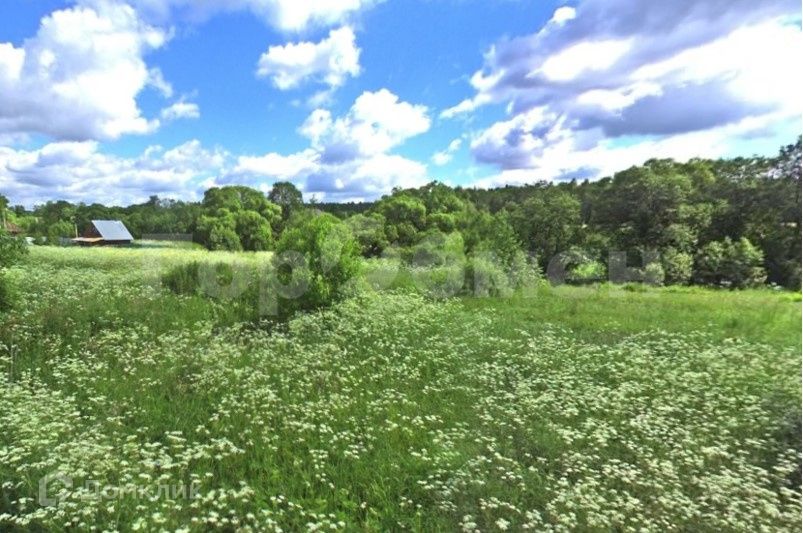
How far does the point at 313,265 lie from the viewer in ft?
48.0

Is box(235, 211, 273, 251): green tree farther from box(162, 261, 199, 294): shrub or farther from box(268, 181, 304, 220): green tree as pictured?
box(162, 261, 199, 294): shrub

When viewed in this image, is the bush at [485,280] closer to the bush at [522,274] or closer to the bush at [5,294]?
the bush at [522,274]

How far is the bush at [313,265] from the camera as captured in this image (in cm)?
1411

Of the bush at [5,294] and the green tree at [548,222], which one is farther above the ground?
the green tree at [548,222]

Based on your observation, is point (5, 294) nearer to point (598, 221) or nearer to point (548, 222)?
point (598, 221)

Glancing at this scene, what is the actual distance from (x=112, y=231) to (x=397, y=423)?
54348 mm

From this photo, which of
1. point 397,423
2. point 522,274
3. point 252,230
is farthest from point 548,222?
point 397,423

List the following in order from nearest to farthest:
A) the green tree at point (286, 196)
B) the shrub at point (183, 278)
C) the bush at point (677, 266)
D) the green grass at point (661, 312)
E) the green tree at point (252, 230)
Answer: the green grass at point (661, 312) → the bush at point (677, 266) → the shrub at point (183, 278) → the green tree at point (252, 230) → the green tree at point (286, 196)

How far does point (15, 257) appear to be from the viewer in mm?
9531

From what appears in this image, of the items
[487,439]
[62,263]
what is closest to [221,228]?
[62,263]

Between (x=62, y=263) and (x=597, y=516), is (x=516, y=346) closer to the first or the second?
(x=597, y=516)

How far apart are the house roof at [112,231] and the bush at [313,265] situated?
1666 inches

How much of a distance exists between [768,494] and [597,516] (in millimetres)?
1881

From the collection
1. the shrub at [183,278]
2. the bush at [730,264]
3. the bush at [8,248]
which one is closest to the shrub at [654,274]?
the bush at [730,264]
